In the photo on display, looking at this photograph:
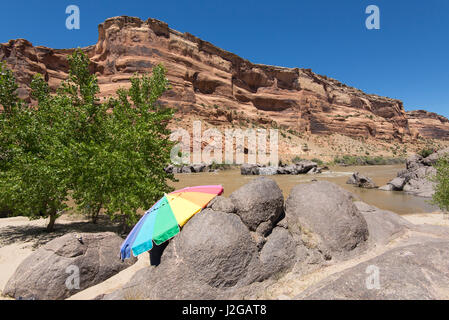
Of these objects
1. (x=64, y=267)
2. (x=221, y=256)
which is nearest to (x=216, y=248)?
(x=221, y=256)

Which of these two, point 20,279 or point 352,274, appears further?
point 20,279

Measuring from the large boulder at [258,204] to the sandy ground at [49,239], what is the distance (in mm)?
1412

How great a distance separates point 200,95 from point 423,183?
49226mm

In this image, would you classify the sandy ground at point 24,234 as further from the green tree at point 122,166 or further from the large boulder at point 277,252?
the large boulder at point 277,252

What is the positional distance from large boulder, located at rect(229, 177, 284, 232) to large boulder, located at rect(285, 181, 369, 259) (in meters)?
0.66

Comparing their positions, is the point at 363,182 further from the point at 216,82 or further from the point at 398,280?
the point at 216,82

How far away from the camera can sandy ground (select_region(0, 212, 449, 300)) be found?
16.6 feet

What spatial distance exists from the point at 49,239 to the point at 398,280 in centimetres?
1033

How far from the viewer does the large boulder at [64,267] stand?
4.98m

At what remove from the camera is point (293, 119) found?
240 ft
